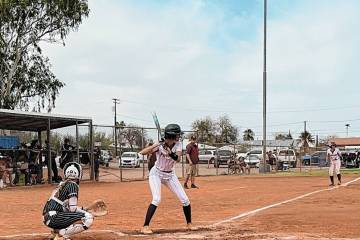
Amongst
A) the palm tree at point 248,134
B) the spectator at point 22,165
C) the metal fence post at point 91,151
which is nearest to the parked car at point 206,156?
the metal fence post at point 91,151

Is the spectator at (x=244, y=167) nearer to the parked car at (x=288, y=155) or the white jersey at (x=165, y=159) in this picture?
the parked car at (x=288, y=155)

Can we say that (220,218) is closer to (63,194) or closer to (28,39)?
(63,194)

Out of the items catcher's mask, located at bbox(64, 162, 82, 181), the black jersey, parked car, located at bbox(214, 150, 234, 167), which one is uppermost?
catcher's mask, located at bbox(64, 162, 82, 181)

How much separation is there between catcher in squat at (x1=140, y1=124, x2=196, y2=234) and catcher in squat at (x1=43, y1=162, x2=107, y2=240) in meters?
1.67

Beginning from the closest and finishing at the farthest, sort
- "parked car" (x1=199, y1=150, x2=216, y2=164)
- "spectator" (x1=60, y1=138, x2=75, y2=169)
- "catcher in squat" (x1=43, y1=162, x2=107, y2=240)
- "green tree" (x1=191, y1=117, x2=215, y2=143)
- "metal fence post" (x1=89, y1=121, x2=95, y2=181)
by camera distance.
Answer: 1. "catcher in squat" (x1=43, y1=162, x2=107, y2=240)
2. "spectator" (x1=60, y1=138, x2=75, y2=169)
3. "metal fence post" (x1=89, y1=121, x2=95, y2=181)
4. "parked car" (x1=199, y1=150, x2=216, y2=164)
5. "green tree" (x1=191, y1=117, x2=215, y2=143)

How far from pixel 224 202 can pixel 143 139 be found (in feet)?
50.4

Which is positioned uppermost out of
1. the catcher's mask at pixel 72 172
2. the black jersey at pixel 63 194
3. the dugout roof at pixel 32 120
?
the dugout roof at pixel 32 120

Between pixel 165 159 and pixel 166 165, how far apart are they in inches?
4.5

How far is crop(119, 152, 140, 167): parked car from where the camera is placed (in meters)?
31.5

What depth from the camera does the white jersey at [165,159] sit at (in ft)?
29.8

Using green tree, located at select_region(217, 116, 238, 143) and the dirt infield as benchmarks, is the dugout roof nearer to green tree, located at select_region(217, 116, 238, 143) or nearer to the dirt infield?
the dirt infield

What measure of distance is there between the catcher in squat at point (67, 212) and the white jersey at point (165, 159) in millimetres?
1962

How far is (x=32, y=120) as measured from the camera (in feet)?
81.0

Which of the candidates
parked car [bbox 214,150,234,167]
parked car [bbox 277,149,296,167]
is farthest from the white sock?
parked car [bbox 277,149,296,167]
